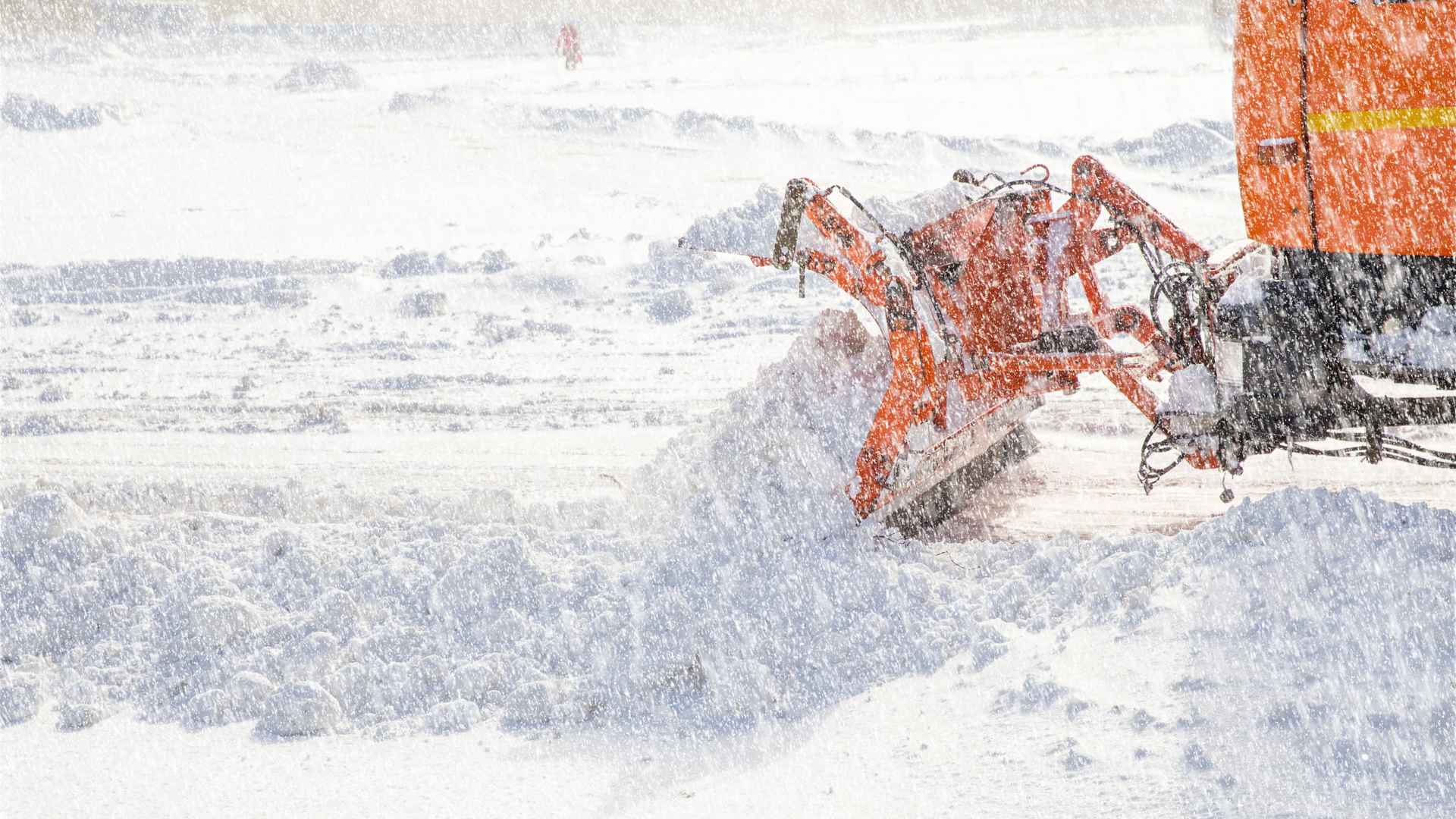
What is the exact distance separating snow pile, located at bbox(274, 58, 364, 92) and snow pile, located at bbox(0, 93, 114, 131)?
11.7 feet

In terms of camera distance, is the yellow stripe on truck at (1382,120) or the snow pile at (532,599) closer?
the yellow stripe on truck at (1382,120)

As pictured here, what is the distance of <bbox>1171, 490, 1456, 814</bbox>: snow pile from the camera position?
9.87 ft

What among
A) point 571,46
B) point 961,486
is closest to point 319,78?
point 571,46

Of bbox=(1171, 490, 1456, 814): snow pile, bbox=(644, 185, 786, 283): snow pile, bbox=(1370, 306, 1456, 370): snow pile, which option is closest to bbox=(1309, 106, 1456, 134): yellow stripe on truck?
bbox=(1370, 306, 1456, 370): snow pile

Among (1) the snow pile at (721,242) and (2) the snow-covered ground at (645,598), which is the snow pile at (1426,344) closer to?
(2) the snow-covered ground at (645,598)

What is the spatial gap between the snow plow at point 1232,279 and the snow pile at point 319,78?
18685mm

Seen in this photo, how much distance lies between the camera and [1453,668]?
10.5 feet

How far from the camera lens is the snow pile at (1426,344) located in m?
3.62

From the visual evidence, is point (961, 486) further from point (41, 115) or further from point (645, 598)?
point (41, 115)

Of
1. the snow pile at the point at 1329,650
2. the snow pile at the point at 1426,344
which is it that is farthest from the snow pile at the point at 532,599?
the snow pile at the point at 1426,344

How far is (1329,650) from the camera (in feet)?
11.0

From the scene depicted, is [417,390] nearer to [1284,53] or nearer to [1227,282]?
[1227,282]

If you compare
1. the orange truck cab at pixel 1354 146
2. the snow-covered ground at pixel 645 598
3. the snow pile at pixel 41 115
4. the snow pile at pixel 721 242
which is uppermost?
the snow pile at pixel 41 115

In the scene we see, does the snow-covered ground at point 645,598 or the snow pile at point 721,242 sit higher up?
the snow pile at point 721,242
